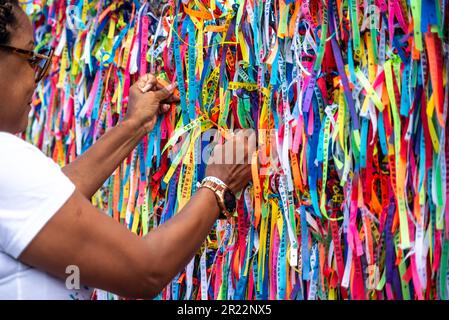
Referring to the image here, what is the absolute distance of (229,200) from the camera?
1.22m

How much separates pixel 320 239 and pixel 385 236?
0.51ft

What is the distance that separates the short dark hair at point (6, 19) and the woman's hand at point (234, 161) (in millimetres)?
500

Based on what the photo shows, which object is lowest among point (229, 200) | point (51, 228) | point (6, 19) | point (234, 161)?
point (51, 228)

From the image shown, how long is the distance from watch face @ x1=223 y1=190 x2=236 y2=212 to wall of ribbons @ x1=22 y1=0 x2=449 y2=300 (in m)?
0.12

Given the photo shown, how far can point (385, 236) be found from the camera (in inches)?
46.5

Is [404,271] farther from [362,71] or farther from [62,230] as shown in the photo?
[62,230]

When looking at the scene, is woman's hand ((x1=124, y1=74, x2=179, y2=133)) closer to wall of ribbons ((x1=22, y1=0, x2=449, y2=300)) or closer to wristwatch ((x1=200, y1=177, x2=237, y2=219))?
wall of ribbons ((x1=22, y1=0, x2=449, y2=300))

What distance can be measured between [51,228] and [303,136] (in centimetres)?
60

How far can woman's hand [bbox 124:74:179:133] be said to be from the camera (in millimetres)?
1499

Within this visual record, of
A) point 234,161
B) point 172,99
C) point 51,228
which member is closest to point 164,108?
point 172,99

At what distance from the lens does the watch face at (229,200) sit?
121 cm

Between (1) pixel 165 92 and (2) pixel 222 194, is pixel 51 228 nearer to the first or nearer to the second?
(2) pixel 222 194

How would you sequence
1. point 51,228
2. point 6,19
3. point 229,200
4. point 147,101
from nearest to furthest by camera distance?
point 51,228, point 6,19, point 229,200, point 147,101
